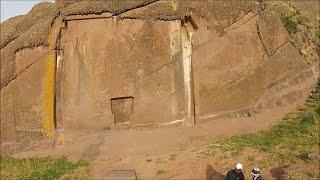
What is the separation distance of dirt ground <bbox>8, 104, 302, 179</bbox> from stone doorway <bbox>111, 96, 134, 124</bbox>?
352mm

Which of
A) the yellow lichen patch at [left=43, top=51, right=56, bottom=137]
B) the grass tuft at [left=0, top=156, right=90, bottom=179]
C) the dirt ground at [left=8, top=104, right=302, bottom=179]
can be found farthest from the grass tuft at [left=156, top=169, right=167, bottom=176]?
the yellow lichen patch at [left=43, top=51, right=56, bottom=137]

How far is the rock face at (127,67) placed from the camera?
14477 millimetres

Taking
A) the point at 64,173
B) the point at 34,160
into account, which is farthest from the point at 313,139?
the point at 34,160

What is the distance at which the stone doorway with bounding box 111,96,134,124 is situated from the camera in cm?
1474

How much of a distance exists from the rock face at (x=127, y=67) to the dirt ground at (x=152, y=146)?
0.92ft

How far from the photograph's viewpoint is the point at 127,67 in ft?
47.9

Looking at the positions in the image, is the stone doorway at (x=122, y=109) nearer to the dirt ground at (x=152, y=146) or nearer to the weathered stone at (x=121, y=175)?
the dirt ground at (x=152, y=146)

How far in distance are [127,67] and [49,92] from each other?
7.22 feet

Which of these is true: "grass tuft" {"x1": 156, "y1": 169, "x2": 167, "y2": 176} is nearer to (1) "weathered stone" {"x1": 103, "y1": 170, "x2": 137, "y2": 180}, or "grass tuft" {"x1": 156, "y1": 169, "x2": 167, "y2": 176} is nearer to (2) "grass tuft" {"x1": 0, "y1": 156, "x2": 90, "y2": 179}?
(1) "weathered stone" {"x1": 103, "y1": 170, "x2": 137, "y2": 180}

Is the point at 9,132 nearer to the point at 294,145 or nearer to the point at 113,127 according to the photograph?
the point at 113,127

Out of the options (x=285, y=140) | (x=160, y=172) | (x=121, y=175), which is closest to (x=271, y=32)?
(x=285, y=140)

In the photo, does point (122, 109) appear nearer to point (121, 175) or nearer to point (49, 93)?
point (49, 93)

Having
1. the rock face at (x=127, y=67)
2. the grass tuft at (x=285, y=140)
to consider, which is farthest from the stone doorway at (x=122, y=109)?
the grass tuft at (x=285, y=140)

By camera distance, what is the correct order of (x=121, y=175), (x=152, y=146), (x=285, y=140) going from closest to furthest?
1. (x=121, y=175)
2. (x=285, y=140)
3. (x=152, y=146)
